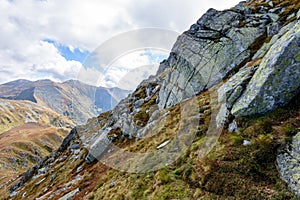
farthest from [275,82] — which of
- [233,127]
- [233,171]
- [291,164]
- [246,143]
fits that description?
[233,171]

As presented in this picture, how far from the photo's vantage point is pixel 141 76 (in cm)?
3472

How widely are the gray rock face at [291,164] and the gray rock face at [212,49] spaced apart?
17.9 m

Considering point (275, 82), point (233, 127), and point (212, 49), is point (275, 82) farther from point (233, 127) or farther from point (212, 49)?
point (212, 49)

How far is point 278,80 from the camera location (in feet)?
45.1

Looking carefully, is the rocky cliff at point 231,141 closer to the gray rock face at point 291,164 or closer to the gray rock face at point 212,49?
the gray rock face at point 291,164

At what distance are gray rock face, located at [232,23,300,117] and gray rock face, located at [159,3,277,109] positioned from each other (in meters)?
13.2

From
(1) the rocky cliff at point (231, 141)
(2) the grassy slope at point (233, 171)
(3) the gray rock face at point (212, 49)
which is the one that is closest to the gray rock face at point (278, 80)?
(1) the rocky cliff at point (231, 141)

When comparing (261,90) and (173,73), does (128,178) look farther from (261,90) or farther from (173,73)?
(173,73)

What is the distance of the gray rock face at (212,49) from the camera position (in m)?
29.1

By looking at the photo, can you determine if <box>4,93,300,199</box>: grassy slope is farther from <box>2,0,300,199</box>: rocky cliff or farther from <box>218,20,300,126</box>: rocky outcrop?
<box>218,20,300,126</box>: rocky outcrop

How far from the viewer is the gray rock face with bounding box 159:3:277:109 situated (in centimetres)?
2906

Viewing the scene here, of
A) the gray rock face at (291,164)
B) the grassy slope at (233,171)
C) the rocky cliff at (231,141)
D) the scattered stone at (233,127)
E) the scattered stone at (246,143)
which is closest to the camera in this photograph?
the gray rock face at (291,164)

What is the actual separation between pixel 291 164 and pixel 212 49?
2404 centimetres

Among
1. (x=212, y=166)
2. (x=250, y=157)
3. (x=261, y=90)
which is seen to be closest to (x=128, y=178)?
(x=212, y=166)
